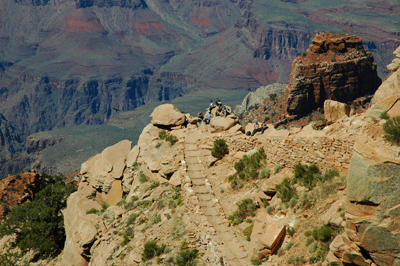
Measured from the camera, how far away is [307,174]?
76.9 feet

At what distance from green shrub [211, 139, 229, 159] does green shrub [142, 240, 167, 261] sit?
9966 millimetres


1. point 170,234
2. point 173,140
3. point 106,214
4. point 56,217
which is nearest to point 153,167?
point 173,140

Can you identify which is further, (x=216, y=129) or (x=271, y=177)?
(x=216, y=129)

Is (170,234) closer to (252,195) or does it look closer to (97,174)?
(252,195)

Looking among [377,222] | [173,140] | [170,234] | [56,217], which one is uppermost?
[377,222]

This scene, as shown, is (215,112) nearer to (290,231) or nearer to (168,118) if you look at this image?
(168,118)

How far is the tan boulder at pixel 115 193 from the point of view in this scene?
39.4 metres

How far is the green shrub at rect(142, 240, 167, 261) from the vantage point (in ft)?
88.2

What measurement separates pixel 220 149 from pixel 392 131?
716 inches

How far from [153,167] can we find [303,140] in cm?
1673

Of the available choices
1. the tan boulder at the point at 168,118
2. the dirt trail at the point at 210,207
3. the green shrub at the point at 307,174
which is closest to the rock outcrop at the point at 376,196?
→ the green shrub at the point at 307,174

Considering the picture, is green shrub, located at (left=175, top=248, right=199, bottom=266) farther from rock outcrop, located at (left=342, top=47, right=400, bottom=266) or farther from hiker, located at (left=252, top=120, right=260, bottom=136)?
hiker, located at (left=252, top=120, right=260, bottom=136)

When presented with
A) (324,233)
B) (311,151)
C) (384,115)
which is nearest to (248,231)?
(324,233)

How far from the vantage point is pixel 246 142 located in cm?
3144
